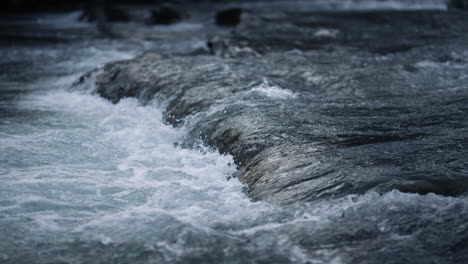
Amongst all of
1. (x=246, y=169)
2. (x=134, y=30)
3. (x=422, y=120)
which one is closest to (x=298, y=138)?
(x=246, y=169)

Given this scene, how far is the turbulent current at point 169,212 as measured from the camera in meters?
3.09

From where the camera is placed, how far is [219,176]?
4.45m

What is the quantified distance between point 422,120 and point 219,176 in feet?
7.06

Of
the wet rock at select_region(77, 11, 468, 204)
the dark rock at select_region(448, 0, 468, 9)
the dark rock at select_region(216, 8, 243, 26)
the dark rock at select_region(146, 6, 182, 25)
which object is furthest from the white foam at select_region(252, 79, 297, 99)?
the dark rock at select_region(448, 0, 468, 9)

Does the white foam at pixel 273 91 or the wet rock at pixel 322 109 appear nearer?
the wet rock at pixel 322 109

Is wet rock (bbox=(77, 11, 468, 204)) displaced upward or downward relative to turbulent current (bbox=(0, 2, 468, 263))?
upward

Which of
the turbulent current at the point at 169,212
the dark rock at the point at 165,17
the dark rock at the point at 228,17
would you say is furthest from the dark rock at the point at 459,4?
the turbulent current at the point at 169,212

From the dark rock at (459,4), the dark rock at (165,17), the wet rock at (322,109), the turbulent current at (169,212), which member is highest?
the dark rock at (459,4)

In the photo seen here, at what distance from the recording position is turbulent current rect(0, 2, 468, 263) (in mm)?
3094

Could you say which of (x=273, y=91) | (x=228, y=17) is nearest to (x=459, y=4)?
(x=228, y=17)

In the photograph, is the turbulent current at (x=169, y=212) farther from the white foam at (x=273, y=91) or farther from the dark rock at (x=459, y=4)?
Answer: the dark rock at (x=459, y=4)

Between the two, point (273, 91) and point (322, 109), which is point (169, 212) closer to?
point (322, 109)

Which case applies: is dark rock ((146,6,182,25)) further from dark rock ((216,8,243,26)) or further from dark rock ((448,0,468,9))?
dark rock ((448,0,468,9))

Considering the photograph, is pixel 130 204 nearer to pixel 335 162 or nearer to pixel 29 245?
pixel 29 245
